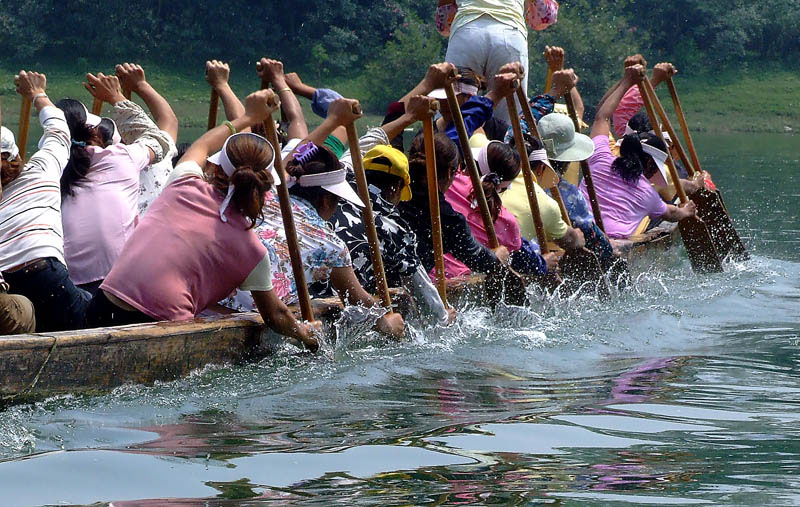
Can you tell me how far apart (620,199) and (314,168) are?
401 centimetres

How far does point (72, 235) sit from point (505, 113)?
4128 millimetres

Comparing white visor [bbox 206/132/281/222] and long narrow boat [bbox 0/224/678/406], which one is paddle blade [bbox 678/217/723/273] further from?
white visor [bbox 206/132/281/222]

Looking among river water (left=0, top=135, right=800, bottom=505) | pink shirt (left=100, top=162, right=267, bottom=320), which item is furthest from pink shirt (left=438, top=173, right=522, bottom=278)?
pink shirt (left=100, top=162, right=267, bottom=320)

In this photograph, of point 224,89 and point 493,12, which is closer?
point 224,89

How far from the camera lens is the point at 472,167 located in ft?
23.0

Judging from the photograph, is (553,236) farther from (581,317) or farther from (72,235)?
(72,235)

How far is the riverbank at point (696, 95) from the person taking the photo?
1267 inches

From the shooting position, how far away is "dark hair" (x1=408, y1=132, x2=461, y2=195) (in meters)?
6.59

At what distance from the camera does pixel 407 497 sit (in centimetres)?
383

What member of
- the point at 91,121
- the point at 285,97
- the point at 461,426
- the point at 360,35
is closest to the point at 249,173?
the point at 461,426

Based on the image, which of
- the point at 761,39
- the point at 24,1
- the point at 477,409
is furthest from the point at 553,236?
the point at 761,39

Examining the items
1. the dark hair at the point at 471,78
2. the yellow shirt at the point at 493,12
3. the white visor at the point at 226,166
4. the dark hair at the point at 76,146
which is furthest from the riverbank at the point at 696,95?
the white visor at the point at 226,166

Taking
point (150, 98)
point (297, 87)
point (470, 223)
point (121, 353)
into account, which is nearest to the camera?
point (121, 353)

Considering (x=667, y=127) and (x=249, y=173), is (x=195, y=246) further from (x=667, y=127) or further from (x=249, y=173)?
(x=667, y=127)
